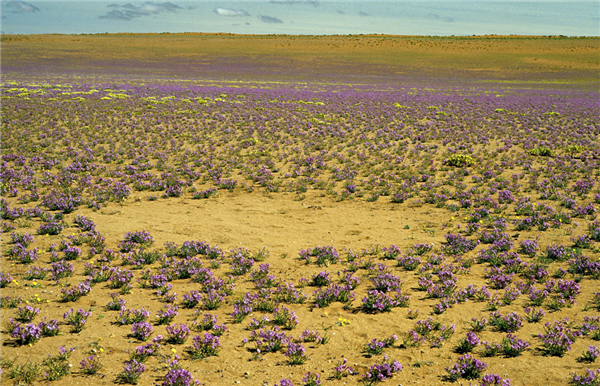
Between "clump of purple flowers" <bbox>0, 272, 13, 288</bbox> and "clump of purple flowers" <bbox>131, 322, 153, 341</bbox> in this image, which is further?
"clump of purple flowers" <bbox>0, 272, 13, 288</bbox>

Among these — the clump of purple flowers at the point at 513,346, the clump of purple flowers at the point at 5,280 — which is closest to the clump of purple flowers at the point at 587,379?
the clump of purple flowers at the point at 513,346

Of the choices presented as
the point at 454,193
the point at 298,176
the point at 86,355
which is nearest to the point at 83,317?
the point at 86,355

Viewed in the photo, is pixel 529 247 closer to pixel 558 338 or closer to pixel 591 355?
pixel 558 338

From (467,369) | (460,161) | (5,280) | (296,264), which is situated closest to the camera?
(467,369)

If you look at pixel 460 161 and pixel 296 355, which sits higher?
pixel 460 161

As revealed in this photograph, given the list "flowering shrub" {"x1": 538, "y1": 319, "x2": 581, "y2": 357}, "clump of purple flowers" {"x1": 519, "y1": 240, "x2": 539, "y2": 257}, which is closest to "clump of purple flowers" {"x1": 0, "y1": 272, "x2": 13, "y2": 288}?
"flowering shrub" {"x1": 538, "y1": 319, "x2": 581, "y2": 357}

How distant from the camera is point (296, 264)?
34.6 ft

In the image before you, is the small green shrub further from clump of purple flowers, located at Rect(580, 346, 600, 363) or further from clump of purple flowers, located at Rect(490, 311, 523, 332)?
clump of purple flowers, located at Rect(580, 346, 600, 363)

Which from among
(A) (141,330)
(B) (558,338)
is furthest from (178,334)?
(B) (558,338)

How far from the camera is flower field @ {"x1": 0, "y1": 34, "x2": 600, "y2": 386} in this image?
6672mm

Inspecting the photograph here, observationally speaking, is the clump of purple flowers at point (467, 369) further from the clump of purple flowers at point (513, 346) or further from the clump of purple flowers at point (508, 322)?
the clump of purple flowers at point (508, 322)

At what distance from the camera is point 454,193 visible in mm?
16719

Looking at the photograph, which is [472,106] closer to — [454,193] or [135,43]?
[454,193]

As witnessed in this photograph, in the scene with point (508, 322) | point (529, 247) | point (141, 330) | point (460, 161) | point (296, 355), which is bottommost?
point (296, 355)
